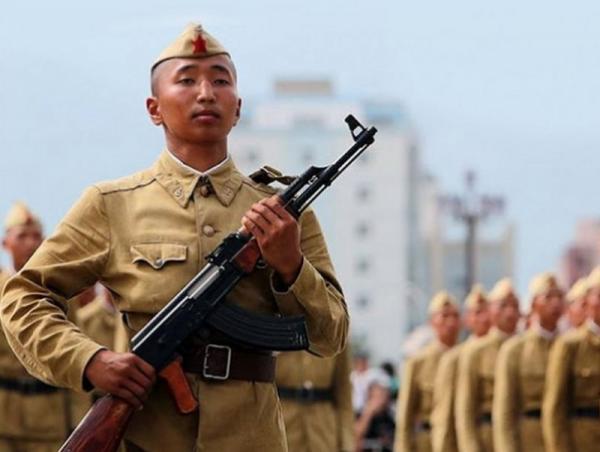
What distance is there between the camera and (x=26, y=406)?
15305 mm

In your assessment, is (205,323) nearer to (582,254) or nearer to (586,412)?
(586,412)

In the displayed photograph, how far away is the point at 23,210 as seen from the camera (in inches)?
611

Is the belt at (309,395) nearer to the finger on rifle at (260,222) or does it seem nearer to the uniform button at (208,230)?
the uniform button at (208,230)

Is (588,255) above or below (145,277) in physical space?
above

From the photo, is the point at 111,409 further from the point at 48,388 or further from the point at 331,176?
the point at 48,388

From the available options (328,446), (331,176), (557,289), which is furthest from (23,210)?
(331,176)

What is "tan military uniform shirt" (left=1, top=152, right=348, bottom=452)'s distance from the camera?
827 centimetres

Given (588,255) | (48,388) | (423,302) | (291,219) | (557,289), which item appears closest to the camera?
(291,219)

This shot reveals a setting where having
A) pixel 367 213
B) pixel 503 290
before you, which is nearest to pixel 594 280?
pixel 503 290

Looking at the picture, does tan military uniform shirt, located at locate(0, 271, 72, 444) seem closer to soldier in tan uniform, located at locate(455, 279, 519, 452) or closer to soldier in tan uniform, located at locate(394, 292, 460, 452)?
soldier in tan uniform, located at locate(455, 279, 519, 452)

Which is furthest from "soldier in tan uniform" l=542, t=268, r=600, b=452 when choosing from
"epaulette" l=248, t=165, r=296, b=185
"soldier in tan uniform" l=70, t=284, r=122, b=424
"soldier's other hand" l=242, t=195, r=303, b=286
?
"soldier's other hand" l=242, t=195, r=303, b=286

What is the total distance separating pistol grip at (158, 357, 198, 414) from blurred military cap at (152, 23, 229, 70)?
3.30ft

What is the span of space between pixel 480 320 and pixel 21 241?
722 cm

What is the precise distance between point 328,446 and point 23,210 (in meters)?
2.43
